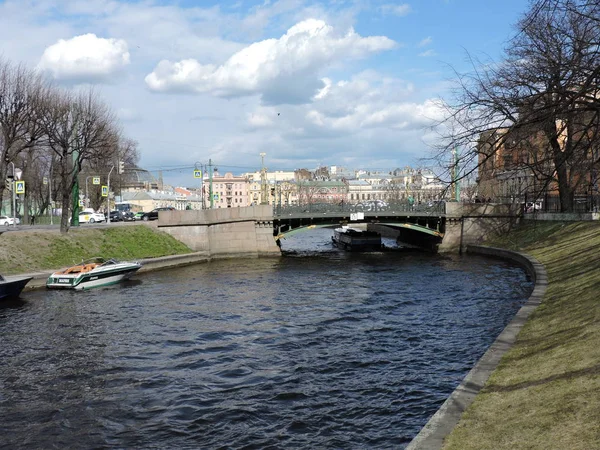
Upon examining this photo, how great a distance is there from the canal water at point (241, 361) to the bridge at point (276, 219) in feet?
77.0

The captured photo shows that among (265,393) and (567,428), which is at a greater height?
(567,428)

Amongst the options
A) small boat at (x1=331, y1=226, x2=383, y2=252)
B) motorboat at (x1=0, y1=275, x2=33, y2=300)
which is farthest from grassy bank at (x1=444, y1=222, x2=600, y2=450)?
small boat at (x1=331, y1=226, x2=383, y2=252)

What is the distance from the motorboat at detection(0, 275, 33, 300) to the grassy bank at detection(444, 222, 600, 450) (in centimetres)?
2714

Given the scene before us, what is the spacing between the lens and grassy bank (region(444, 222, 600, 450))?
364 inches

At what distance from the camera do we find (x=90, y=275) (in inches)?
1505

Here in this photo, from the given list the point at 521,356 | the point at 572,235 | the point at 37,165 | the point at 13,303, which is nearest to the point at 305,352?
the point at 521,356

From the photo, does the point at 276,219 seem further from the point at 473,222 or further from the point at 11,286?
the point at 11,286

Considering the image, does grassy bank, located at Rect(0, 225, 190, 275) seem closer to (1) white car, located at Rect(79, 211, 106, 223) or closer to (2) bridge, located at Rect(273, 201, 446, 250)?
(2) bridge, located at Rect(273, 201, 446, 250)

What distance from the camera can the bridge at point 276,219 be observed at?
61062 mm

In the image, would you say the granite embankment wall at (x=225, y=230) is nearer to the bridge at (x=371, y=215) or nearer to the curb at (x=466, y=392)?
the bridge at (x=371, y=215)

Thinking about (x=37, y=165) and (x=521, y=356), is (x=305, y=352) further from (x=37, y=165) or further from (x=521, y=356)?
(x=37, y=165)

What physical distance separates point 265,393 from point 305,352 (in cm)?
454

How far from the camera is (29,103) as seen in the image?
4716cm

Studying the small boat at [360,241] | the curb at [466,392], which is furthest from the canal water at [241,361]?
the small boat at [360,241]
